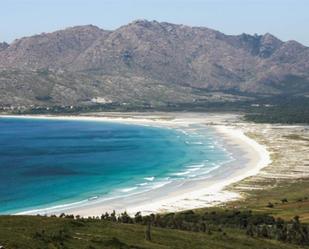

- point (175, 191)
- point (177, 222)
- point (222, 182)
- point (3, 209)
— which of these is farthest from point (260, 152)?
point (177, 222)

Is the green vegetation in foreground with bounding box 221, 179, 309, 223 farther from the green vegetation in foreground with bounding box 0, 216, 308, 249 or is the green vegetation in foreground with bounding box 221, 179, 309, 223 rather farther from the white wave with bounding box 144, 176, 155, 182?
the green vegetation in foreground with bounding box 0, 216, 308, 249

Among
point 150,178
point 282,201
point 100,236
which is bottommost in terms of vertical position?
point 282,201

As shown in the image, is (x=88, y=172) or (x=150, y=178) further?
(x=88, y=172)

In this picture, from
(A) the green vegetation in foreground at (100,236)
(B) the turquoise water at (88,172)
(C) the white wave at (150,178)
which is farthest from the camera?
(C) the white wave at (150,178)

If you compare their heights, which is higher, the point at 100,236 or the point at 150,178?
the point at 100,236

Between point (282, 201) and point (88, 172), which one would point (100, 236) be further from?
point (88, 172)

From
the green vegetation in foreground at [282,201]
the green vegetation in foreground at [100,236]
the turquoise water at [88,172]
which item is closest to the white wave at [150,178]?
the turquoise water at [88,172]

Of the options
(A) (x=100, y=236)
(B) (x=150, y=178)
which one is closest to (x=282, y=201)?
(B) (x=150, y=178)

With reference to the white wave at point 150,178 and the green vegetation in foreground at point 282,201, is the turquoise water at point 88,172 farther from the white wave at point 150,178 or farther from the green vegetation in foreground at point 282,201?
the green vegetation in foreground at point 282,201

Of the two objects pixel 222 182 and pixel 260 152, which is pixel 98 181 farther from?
pixel 260 152

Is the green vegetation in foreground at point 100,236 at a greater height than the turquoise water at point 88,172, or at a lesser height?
greater
